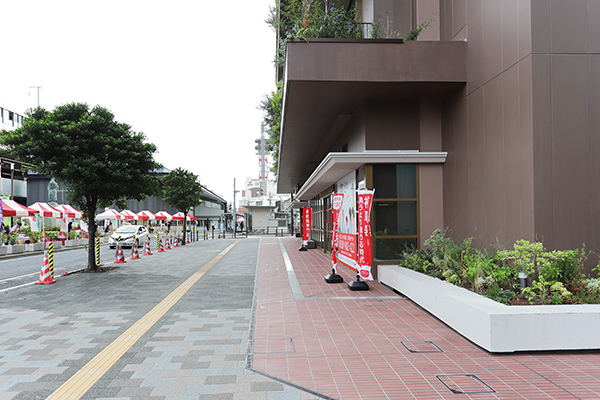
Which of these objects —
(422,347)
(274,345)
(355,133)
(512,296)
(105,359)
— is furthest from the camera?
(355,133)

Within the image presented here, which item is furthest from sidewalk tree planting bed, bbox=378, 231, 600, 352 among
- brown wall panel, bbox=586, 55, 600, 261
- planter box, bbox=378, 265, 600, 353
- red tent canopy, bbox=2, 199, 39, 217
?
red tent canopy, bbox=2, 199, 39, 217

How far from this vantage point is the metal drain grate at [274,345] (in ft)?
16.2

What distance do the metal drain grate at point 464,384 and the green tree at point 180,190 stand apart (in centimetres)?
2706

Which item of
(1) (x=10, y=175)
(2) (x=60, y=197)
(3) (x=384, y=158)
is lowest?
(3) (x=384, y=158)

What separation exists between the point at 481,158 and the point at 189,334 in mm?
6540

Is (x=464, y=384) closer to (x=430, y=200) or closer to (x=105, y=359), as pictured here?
(x=105, y=359)

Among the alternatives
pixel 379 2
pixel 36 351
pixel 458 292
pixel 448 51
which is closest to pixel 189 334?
pixel 36 351

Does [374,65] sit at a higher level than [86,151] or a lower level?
higher

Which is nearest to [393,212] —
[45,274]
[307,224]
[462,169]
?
[462,169]

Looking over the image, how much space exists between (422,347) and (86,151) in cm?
1144

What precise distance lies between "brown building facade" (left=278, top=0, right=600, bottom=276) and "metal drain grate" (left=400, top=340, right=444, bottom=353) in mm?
2991

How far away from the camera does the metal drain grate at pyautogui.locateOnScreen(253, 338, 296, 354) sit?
493 centimetres

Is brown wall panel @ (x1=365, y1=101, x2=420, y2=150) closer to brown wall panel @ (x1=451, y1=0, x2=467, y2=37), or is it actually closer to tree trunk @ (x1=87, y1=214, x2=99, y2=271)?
brown wall panel @ (x1=451, y1=0, x2=467, y2=37)

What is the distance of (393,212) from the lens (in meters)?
9.95
